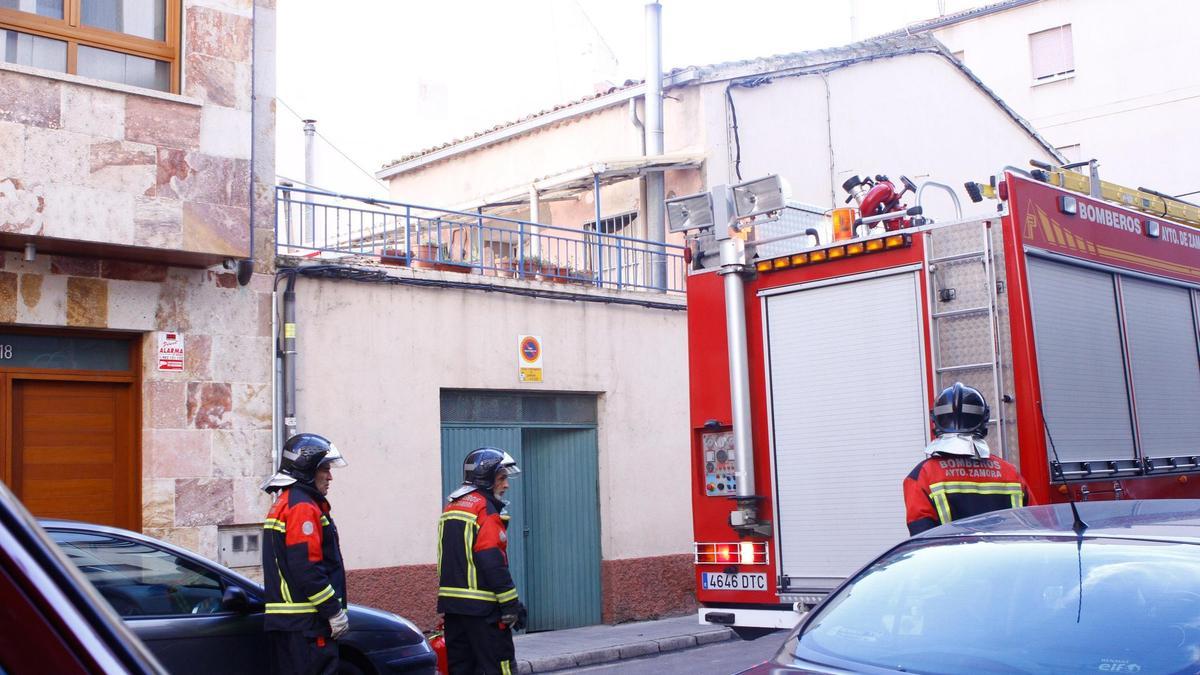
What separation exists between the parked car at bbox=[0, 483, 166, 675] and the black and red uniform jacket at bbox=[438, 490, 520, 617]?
5503mm

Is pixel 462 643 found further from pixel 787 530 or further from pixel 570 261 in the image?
pixel 570 261

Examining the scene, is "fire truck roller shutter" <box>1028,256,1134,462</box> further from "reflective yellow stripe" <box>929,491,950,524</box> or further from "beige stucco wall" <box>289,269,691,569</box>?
"beige stucco wall" <box>289,269,691,569</box>

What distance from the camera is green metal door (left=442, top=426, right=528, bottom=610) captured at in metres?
13.0

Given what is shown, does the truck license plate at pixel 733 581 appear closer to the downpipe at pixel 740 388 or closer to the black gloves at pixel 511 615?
the downpipe at pixel 740 388

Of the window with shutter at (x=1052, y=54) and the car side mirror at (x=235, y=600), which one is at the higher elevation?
the window with shutter at (x=1052, y=54)

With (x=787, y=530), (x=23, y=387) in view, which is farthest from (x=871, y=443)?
(x=23, y=387)

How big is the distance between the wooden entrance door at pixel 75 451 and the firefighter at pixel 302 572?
4.53m

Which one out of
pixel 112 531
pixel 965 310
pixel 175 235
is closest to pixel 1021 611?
pixel 965 310

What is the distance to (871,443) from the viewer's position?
280 inches

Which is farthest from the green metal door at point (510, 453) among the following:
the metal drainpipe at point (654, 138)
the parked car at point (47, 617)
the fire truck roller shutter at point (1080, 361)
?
the parked car at point (47, 617)

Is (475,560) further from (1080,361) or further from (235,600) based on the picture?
(1080,361)

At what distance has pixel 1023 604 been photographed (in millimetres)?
3676

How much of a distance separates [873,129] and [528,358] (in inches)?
343

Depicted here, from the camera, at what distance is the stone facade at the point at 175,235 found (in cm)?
969
